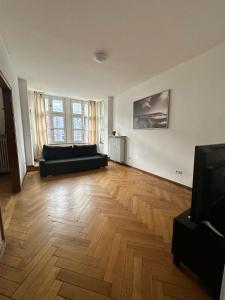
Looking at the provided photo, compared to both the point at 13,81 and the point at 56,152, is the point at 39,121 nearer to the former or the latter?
the point at 56,152

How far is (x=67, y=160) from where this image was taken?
13.2 ft

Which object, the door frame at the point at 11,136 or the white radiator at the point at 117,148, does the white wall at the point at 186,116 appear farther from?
Answer: the door frame at the point at 11,136

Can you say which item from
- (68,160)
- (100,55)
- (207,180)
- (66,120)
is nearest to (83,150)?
(68,160)

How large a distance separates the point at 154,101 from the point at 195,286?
331 centimetres

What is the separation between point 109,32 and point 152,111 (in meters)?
2.03

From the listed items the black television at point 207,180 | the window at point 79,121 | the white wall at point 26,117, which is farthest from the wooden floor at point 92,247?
the window at point 79,121

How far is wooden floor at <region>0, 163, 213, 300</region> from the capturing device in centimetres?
111

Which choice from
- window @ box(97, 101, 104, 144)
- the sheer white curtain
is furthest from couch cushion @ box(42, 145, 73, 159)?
window @ box(97, 101, 104, 144)

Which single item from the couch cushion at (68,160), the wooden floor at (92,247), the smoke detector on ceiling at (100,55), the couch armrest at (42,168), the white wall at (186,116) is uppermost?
the smoke detector on ceiling at (100,55)

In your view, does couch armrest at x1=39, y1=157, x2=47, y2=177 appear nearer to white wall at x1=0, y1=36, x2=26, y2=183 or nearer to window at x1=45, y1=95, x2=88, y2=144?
white wall at x1=0, y1=36, x2=26, y2=183

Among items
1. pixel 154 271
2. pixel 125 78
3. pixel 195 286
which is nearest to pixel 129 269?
pixel 154 271

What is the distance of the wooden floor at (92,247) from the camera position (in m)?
1.11

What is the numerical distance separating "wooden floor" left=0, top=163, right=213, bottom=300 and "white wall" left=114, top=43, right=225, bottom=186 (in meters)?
0.80

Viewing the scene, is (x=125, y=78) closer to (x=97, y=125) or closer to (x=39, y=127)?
(x=97, y=125)
